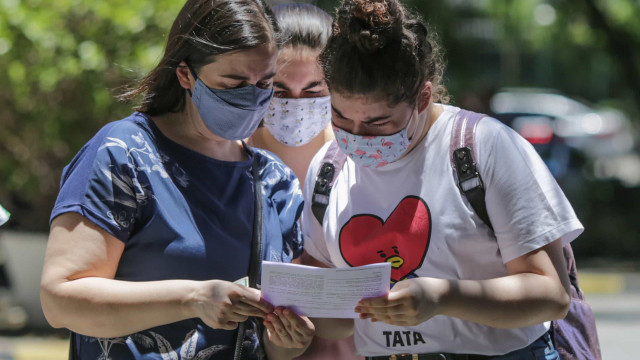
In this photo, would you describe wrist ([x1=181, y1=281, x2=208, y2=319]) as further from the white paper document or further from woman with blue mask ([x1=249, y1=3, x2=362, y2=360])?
woman with blue mask ([x1=249, y1=3, x2=362, y2=360])

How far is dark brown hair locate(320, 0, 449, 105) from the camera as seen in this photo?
89.0 inches

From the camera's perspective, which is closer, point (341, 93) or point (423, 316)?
point (423, 316)

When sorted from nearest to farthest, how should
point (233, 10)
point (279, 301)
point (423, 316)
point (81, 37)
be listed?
point (423, 316), point (279, 301), point (233, 10), point (81, 37)

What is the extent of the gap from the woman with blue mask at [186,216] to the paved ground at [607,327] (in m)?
4.45

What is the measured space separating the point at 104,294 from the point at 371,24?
99 cm

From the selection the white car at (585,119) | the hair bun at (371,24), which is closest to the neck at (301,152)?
the hair bun at (371,24)

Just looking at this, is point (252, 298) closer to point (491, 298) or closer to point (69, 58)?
point (491, 298)

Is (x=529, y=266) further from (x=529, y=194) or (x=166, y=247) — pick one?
(x=166, y=247)

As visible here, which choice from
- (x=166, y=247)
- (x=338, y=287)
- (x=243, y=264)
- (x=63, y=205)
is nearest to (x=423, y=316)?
(x=338, y=287)

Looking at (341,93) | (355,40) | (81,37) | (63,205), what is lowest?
(81,37)

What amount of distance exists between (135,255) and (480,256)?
0.93 metres

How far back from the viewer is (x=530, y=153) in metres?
2.24

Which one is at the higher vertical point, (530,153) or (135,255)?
(530,153)

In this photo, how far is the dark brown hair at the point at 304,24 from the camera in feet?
10.5
